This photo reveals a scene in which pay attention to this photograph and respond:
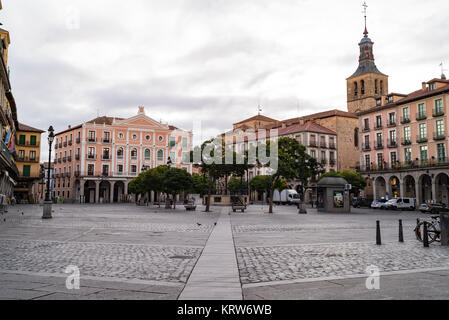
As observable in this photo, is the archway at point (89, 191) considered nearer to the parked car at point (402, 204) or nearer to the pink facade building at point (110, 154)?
the pink facade building at point (110, 154)

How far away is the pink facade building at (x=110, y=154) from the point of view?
66562mm

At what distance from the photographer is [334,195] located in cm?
3428

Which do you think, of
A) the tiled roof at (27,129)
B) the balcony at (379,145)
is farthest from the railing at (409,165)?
the tiled roof at (27,129)

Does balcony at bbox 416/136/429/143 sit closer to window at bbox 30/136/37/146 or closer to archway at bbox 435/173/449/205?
archway at bbox 435/173/449/205

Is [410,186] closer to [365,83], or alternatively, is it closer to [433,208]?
[433,208]

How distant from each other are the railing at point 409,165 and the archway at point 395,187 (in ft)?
5.79

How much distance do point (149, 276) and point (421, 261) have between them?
18.5 ft

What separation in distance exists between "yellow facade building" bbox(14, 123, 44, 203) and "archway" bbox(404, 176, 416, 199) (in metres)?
53.1

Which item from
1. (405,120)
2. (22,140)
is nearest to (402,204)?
(405,120)

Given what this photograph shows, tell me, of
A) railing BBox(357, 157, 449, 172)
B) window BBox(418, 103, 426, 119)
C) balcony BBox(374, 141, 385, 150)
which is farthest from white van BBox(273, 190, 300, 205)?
window BBox(418, 103, 426, 119)

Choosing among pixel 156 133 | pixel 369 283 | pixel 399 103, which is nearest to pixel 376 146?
pixel 399 103
